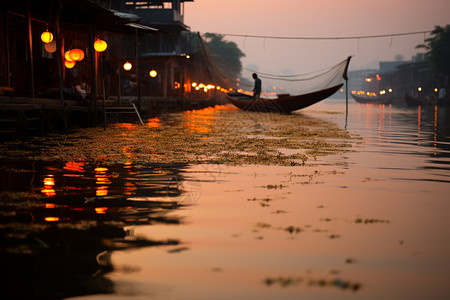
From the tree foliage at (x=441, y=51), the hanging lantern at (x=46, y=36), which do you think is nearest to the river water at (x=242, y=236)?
the hanging lantern at (x=46, y=36)

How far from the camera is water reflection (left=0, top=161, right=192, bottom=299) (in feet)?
8.43

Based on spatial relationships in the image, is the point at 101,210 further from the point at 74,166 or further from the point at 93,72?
the point at 93,72

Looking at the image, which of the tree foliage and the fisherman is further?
the tree foliage

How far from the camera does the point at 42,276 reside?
102 inches

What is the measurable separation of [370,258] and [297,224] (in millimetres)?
871

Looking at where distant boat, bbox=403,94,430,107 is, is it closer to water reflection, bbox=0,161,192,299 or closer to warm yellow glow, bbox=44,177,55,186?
water reflection, bbox=0,161,192,299

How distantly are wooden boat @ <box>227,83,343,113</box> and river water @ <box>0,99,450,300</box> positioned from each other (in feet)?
64.1

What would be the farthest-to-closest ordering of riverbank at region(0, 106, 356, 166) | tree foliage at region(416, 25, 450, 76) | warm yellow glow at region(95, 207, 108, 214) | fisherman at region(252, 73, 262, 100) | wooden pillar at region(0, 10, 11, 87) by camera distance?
1. tree foliage at region(416, 25, 450, 76)
2. fisherman at region(252, 73, 262, 100)
3. wooden pillar at region(0, 10, 11, 87)
4. riverbank at region(0, 106, 356, 166)
5. warm yellow glow at region(95, 207, 108, 214)

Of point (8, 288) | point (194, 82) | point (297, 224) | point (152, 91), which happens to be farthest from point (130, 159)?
point (194, 82)

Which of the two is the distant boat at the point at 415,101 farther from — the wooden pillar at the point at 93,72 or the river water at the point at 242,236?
the river water at the point at 242,236

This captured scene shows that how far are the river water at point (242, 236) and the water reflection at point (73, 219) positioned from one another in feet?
0.04

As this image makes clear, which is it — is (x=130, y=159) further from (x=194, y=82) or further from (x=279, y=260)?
(x=194, y=82)

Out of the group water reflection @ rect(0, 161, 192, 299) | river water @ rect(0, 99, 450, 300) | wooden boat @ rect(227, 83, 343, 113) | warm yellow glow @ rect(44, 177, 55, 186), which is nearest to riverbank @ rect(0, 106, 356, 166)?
water reflection @ rect(0, 161, 192, 299)

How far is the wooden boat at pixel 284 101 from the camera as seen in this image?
2555 cm
